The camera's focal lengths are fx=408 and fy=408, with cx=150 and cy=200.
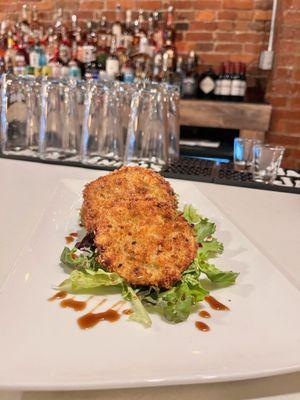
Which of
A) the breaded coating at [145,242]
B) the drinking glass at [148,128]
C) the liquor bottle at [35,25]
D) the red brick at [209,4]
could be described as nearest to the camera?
the breaded coating at [145,242]

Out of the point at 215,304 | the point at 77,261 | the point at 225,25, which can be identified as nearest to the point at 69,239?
the point at 77,261

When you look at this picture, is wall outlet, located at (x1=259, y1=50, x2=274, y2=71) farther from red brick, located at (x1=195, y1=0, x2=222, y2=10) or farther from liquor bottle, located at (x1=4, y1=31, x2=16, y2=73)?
liquor bottle, located at (x1=4, y1=31, x2=16, y2=73)

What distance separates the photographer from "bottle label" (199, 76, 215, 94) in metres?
3.57

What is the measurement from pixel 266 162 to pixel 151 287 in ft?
3.33

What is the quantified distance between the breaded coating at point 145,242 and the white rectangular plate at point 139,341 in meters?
0.07

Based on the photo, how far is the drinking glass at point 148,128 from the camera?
1702 mm

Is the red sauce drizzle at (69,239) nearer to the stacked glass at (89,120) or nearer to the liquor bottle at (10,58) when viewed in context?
the stacked glass at (89,120)

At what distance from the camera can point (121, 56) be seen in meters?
3.67

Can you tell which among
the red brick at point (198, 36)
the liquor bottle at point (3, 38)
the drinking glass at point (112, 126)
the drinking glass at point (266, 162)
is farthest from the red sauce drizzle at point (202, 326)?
the liquor bottle at point (3, 38)

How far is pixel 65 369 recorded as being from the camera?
1.70ft

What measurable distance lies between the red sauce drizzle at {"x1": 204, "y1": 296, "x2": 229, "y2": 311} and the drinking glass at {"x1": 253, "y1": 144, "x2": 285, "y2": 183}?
943 millimetres

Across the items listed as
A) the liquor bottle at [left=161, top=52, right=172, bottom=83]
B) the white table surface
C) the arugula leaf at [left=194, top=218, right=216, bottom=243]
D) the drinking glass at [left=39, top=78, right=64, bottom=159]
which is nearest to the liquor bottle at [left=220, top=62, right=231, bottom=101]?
the liquor bottle at [left=161, top=52, right=172, bottom=83]

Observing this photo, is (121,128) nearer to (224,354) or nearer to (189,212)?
(189,212)

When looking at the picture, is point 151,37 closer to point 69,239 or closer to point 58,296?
point 69,239
